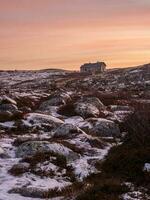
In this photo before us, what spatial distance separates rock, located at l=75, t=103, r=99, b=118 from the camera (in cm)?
3903

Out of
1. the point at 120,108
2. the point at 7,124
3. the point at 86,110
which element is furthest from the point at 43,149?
the point at 120,108

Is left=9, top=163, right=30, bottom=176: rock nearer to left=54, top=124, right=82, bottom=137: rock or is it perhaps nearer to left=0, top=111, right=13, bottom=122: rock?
left=54, top=124, right=82, bottom=137: rock

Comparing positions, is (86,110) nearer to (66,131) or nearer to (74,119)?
(74,119)

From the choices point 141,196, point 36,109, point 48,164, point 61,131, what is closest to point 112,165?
point 48,164

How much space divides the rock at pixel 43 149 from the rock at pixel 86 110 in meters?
15.2

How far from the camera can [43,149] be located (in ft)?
76.2

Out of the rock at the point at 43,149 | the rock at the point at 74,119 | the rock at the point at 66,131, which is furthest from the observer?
the rock at the point at 74,119

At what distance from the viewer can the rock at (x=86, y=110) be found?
39.0m

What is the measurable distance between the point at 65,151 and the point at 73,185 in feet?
16.5

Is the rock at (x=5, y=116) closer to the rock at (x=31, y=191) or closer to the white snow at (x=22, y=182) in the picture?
the white snow at (x=22, y=182)

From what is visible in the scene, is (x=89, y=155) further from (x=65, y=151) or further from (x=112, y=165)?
(x=112, y=165)

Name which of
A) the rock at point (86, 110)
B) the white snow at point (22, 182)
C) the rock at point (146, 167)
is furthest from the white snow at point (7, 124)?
the rock at point (146, 167)

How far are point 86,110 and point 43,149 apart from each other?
16775mm

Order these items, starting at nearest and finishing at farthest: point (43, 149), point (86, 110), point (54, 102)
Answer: point (43, 149)
point (86, 110)
point (54, 102)
